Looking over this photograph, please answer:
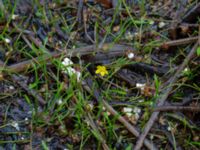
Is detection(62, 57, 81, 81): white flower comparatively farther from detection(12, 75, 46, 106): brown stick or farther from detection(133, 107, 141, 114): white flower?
detection(133, 107, 141, 114): white flower

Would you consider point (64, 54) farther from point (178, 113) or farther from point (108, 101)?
point (178, 113)

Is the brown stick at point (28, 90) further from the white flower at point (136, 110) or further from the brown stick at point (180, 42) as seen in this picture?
the brown stick at point (180, 42)

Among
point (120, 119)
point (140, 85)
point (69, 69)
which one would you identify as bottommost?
point (120, 119)

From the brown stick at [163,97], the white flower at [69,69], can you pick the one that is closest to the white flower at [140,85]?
the brown stick at [163,97]

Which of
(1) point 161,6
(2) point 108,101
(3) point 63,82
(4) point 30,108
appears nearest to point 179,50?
(1) point 161,6

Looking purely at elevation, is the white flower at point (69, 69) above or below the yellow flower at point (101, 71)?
above

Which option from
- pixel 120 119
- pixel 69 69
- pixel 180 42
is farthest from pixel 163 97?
pixel 69 69

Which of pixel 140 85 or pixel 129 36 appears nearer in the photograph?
pixel 140 85

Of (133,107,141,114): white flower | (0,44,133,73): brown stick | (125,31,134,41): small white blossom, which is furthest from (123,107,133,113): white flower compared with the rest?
(125,31,134,41): small white blossom

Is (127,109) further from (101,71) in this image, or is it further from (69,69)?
(69,69)

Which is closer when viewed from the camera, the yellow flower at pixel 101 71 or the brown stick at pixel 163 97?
the brown stick at pixel 163 97

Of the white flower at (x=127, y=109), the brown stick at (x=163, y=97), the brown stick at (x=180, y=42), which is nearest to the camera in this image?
the brown stick at (x=163, y=97)
